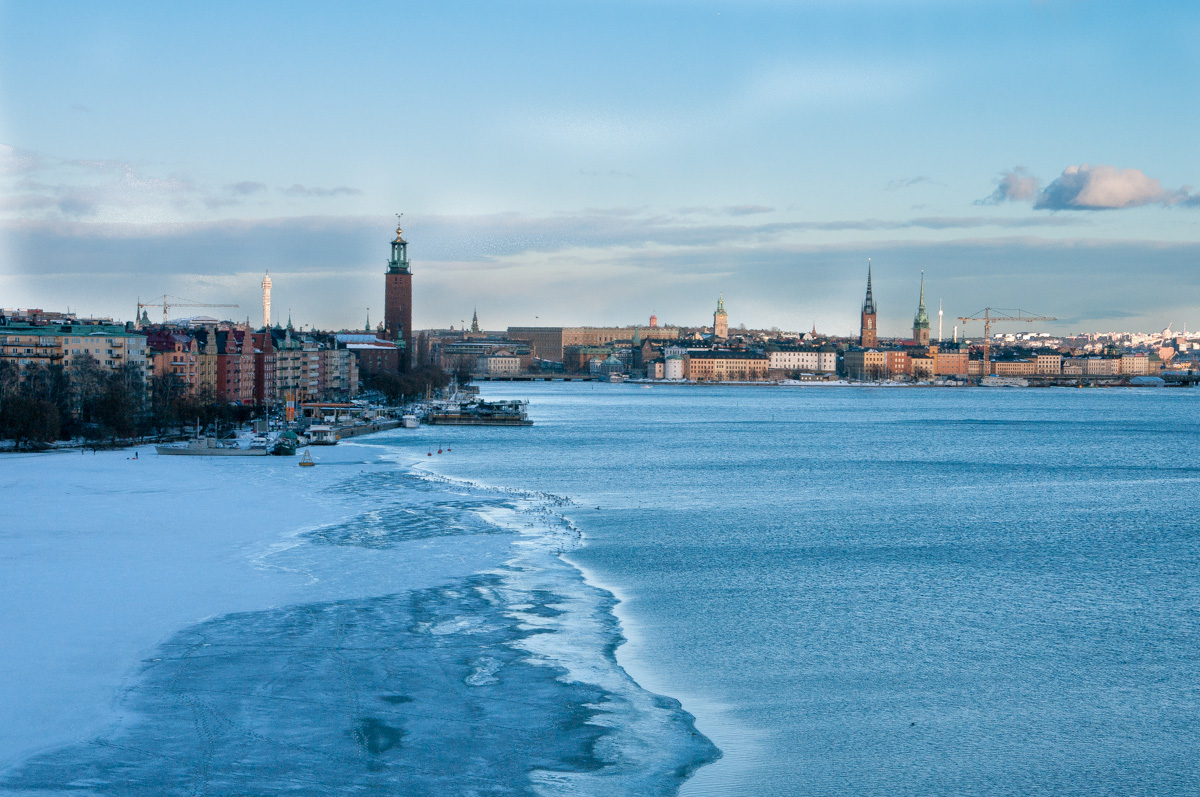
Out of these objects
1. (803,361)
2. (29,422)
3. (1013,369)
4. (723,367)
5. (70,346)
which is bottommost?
(29,422)

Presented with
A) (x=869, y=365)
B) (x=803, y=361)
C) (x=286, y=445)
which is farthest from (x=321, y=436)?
(x=803, y=361)

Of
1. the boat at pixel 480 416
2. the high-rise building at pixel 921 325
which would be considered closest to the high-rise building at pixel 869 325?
the high-rise building at pixel 921 325

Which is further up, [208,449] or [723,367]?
[723,367]

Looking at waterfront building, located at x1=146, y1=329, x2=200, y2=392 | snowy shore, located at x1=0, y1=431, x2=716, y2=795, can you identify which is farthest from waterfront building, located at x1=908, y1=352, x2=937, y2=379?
snowy shore, located at x1=0, y1=431, x2=716, y2=795

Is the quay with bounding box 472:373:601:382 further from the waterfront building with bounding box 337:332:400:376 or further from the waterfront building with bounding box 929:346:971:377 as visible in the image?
the waterfront building with bounding box 337:332:400:376

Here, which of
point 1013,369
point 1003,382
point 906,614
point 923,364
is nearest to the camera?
point 906,614

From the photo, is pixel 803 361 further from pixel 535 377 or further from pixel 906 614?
pixel 906 614
